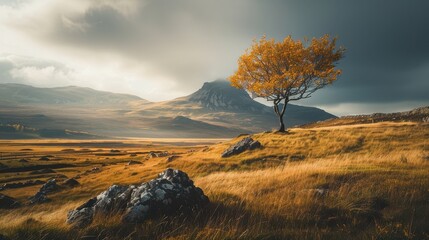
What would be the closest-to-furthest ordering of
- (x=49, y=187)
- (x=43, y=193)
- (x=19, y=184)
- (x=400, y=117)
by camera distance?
(x=43, y=193) < (x=49, y=187) < (x=19, y=184) < (x=400, y=117)

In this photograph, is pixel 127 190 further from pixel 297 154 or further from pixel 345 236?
pixel 297 154

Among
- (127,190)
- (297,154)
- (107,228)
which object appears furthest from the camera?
(297,154)

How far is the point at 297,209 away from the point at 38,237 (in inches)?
291

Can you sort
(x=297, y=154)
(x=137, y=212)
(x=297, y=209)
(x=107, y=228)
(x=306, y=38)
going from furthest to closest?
1. (x=306, y=38)
2. (x=297, y=154)
3. (x=297, y=209)
4. (x=137, y=212)
5. (x=107, y=228)

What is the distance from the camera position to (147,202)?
9641 mm

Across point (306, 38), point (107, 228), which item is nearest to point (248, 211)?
point (107, 228)

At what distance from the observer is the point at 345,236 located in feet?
24.6

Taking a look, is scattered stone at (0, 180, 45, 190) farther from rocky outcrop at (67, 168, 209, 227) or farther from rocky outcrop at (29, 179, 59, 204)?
rocky outcrop at (67, 168, 209, 227)

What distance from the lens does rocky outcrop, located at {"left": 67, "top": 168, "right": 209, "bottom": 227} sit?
9312 mm

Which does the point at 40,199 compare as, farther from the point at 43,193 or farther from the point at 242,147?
the point at 242,147

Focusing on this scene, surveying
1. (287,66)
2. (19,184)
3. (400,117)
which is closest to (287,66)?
(287,66)

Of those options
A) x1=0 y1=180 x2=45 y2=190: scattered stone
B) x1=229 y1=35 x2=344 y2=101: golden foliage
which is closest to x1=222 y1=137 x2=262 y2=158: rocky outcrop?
x1=229 y1=35 x2=344 y2=101: golden foliage

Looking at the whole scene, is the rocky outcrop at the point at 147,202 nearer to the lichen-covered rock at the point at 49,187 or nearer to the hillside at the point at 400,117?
the lichen-covered rock at the point at 49,187

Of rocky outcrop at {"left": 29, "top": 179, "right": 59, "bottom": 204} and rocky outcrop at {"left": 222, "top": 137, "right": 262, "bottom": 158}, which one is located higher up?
rocky outcrop at {"left": 222, "top": 137, "right": 262, "bottom": 158}
